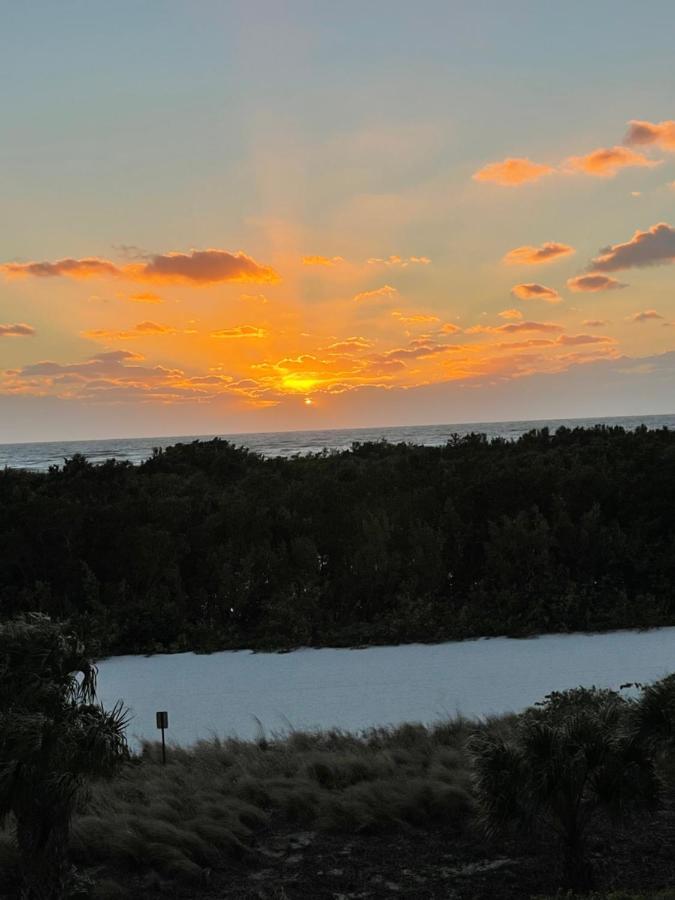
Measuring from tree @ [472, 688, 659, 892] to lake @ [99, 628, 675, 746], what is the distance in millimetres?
4425

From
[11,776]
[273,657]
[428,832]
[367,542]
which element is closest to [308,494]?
[367,542]

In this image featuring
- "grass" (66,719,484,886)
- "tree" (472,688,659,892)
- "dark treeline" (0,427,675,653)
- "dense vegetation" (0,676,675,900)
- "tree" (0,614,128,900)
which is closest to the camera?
"tree" (0,614,128,900)

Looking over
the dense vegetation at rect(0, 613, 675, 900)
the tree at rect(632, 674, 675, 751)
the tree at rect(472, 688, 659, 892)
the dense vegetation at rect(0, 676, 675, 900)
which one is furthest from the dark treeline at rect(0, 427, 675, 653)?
the tree at rect(472, 688, 659, 892)

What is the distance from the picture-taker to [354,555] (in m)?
16.0

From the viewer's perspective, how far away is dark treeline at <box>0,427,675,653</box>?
47.8 ft

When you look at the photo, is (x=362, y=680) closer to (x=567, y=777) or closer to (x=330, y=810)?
(x=330, y=810)

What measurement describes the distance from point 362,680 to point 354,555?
423 centimetres

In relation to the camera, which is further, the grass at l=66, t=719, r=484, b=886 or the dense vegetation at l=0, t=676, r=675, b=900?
the grass at l=66, t=719, r=484, b=886

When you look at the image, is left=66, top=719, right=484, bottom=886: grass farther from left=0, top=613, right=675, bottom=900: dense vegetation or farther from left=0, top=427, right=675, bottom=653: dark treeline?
left=0, top=427, right=675, bottom=653: dark treeline

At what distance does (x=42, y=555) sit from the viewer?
15.8 m

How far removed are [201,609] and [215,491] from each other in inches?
147

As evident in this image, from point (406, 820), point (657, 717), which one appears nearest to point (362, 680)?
point (406, 820)

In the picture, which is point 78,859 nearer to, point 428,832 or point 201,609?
point 428,832

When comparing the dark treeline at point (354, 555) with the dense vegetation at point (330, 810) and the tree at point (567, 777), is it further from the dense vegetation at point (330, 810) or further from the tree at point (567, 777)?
the tree at point (567, 777)
